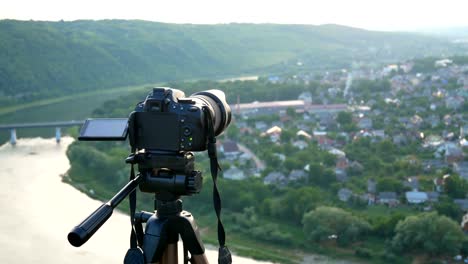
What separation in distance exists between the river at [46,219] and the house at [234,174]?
1.42 meters

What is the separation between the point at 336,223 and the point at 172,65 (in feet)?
49.7

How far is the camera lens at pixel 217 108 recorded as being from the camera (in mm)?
778

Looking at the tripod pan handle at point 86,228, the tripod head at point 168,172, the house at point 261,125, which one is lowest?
the house at point 261,125

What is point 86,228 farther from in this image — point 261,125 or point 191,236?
point 261,125

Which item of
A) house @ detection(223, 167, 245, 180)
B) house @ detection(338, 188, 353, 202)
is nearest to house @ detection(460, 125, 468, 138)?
house @ detection(338, 188, 353, 202)

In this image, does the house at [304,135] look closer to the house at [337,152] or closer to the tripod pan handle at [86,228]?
the house at [337,152]

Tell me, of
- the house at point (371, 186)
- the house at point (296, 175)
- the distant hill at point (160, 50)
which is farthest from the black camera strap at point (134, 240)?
the distant hill at point (160, 50)

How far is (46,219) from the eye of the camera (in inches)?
205

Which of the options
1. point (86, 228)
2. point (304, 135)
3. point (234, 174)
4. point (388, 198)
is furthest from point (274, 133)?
point (86, 228)

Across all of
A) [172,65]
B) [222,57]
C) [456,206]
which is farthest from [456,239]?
[222,57]

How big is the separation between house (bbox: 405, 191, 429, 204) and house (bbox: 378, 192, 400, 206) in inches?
4.5

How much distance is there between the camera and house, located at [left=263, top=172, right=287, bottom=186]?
6.21 meters

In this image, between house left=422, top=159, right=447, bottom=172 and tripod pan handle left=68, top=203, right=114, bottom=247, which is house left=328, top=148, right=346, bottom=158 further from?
tripod pan handle left=68, top=203, right=114, bottom=247

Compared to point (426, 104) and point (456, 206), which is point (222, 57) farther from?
point (456, 206)
